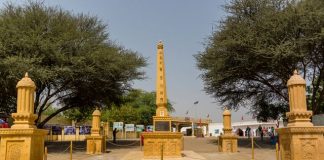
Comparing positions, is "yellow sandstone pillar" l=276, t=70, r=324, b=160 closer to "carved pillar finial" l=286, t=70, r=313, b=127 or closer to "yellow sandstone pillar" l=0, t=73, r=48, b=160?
"carved pillar finial" l=286, t=70, r=313, b=127

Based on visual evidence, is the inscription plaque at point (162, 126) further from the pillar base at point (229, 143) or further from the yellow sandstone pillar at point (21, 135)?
the yellow sandstone pillar at point (21, 135)

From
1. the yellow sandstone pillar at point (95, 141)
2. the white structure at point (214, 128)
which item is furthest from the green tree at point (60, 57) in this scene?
the white structure at point (214, 128)

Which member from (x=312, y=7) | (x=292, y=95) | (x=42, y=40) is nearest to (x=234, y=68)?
(x=312, y=7)

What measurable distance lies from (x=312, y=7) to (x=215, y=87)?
1042 cm

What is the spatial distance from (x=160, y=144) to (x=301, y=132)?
10883 mm

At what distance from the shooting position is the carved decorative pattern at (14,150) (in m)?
12.7

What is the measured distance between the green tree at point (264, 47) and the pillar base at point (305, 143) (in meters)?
15.7

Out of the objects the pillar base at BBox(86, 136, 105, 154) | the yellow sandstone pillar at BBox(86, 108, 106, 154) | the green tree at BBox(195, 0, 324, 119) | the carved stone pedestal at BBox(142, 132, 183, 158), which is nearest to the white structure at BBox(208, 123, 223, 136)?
the green tree at BBox(195, 0, 324, 119)

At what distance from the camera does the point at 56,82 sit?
32.4 m

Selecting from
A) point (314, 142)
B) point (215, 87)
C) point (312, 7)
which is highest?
point (312, 7)

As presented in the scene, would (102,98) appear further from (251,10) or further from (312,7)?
(312,7)

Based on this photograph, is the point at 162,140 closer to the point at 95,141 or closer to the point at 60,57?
the point at 95,141

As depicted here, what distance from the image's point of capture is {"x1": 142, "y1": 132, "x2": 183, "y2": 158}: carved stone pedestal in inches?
870

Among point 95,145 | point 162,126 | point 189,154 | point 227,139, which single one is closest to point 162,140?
point 162,126
